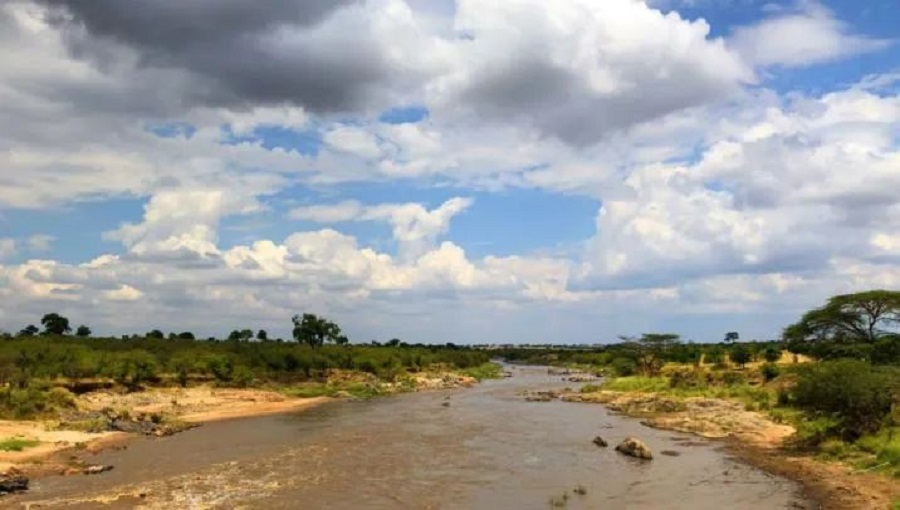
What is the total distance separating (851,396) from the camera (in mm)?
37375

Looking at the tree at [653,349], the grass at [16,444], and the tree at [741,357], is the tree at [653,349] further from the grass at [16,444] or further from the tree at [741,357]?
the grass at [16,444]

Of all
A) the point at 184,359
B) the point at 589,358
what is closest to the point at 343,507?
the point at 184,359

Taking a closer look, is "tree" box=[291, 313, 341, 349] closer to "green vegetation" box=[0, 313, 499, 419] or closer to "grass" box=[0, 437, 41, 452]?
"green vegetation" box=[0, 313, 499, 419]

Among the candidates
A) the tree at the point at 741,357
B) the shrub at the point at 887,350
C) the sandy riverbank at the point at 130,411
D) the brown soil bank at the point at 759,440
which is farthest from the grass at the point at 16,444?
the tree at the point at 741,357

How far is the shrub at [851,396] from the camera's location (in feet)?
123

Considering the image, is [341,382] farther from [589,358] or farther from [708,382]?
[589,358]

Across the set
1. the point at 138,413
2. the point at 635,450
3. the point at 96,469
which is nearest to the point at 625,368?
the point at 138,413

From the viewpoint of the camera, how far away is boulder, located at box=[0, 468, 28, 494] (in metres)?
31.4

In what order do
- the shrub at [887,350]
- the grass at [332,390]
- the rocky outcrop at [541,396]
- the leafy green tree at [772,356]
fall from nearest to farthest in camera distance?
the shrub at [887,350] → the rocky outcrop at [541,396] → the grass at [332,390] → the leafy green tree at [772,356]

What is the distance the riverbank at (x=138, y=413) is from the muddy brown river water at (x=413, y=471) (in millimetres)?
2385

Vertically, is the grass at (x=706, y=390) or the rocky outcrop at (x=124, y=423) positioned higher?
the grass at (x=706, y=390)

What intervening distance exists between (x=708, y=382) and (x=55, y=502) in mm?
67753

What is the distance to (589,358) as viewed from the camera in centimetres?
18800

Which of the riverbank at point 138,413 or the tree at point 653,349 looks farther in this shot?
the tree at point 653,349
